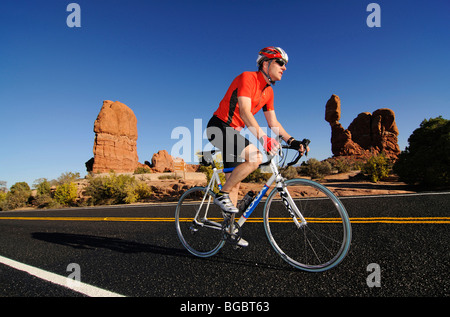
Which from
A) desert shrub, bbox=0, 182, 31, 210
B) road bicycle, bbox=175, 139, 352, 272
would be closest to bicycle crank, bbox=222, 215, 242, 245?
road bicycle, bbox=175, 139, 352, 272

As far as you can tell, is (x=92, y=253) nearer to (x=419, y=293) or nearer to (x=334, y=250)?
(x=334, y=250)

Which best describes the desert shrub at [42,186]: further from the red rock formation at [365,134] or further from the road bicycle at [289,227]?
the red rock formation at [365,134]

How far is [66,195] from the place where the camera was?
15227 millimetres

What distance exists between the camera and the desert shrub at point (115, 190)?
43.3 feet

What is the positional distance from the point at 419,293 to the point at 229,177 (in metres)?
1.96

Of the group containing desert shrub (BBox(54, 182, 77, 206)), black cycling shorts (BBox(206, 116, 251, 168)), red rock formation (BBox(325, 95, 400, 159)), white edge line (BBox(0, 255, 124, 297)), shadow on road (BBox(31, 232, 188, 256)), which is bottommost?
desert shrub (BBox(54, 182, 77, 206))

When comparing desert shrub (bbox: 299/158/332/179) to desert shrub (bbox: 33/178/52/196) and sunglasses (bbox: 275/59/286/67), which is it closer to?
sunglasses (bbox: 275/59/286/67)

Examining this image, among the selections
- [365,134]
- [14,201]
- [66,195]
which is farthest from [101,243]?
[365,134]

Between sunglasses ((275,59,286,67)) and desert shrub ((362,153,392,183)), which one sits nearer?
sunglasses ((275,59,286,67))

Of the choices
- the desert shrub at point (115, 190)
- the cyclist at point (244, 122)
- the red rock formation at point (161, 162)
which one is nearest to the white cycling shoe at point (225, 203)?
the cyclist at point (244, 122)

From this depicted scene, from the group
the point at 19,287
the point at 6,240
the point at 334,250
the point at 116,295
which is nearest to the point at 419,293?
the point at 334,250

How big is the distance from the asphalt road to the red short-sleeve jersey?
5.83 ft

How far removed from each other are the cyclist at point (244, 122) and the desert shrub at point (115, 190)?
460 inches

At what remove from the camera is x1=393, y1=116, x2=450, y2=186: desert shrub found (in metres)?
9.98
